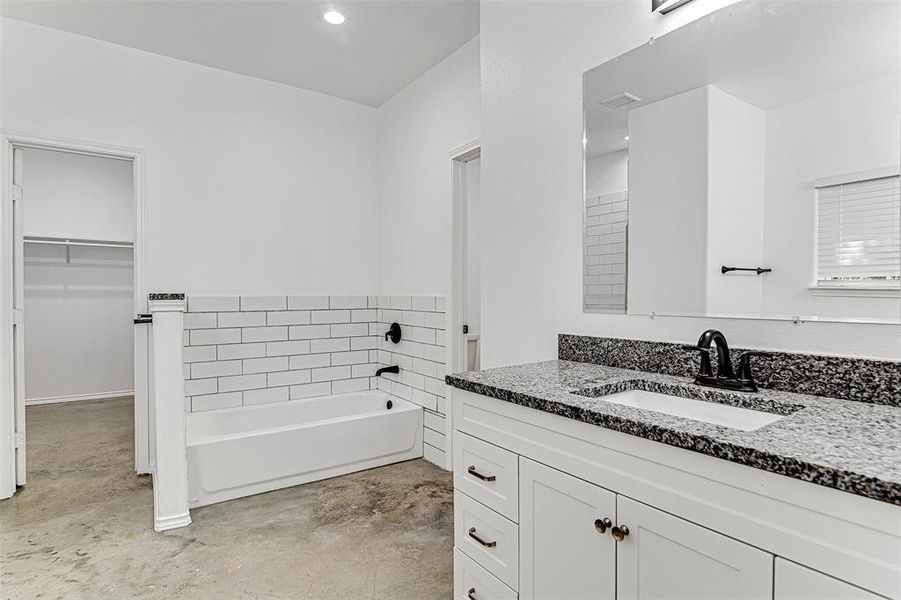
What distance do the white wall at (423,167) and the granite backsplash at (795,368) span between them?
178 cm

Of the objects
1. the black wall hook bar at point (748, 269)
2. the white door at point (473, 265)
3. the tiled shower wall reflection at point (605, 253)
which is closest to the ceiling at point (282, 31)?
the white door at point (473, 265)

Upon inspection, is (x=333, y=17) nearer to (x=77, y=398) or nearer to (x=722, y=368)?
(x=722, y=368)

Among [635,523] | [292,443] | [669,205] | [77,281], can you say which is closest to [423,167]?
[292,443]

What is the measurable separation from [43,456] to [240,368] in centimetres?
162

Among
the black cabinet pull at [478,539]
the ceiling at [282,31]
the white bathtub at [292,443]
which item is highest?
the ceiling at [282,31]

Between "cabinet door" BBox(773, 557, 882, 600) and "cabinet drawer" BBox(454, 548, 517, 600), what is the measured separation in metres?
0.75

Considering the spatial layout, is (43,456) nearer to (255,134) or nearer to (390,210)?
(255,134)

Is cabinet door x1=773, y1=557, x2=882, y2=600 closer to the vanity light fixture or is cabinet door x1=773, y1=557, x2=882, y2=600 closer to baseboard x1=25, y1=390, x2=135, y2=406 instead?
the vanity light fixture

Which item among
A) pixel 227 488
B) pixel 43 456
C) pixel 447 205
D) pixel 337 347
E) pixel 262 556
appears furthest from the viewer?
pixel 337 347

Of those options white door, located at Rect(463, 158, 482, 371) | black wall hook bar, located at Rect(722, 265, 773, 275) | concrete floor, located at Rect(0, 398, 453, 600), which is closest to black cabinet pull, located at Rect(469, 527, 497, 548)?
concrete floor, located at Rect(0, 398, 453, 600)

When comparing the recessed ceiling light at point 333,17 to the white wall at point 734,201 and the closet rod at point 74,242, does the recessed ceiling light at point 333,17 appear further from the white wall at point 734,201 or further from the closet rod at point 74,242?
the closet rod at point 74,242

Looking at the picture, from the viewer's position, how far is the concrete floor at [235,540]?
2014 mm

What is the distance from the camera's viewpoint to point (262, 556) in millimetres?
2240

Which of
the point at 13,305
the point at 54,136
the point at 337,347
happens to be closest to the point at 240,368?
the point at 337,347
